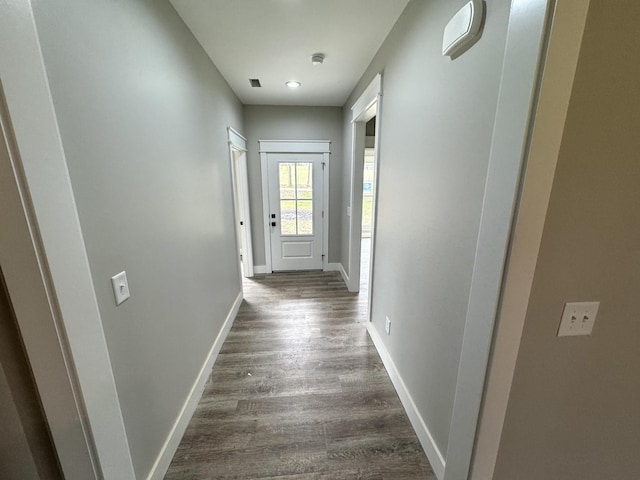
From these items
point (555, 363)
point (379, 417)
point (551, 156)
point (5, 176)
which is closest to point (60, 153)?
point (5, 176)

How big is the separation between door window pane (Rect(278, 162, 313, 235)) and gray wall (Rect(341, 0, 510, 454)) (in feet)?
6.29

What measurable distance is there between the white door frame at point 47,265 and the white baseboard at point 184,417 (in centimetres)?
56

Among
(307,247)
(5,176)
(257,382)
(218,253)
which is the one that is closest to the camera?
(5,176)

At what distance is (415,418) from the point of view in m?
1.46

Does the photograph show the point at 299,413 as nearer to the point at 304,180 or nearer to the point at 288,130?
the point at 304,180

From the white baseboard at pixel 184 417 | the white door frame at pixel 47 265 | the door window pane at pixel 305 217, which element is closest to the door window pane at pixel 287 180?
the door window pane at pixel 305 217

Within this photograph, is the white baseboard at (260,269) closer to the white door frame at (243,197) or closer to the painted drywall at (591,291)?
the white door frame at (243,197)

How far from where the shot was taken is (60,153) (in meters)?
0.67

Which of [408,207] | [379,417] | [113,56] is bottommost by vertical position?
[379,417]

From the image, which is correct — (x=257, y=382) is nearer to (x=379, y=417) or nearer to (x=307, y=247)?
(x=379, y=417)

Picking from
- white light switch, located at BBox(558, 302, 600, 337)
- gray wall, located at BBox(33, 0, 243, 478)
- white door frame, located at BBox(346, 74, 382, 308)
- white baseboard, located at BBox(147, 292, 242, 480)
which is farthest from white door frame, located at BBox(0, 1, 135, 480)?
white door frame, located at BBox(346, 74, 382, 308)

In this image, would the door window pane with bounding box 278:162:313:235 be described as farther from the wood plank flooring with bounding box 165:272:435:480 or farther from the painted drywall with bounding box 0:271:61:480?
the painted drywall with bounding box 0:271:61:480

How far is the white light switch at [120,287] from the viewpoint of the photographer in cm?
95

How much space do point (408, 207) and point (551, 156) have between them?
0.96m
